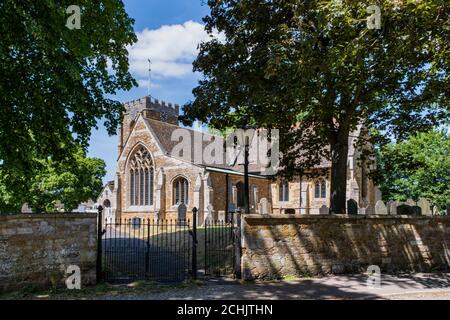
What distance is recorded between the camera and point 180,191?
34.2 meters

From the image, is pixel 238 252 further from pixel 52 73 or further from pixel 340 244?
pixel 52 73

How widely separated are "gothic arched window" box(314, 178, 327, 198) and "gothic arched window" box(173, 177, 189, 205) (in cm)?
1134

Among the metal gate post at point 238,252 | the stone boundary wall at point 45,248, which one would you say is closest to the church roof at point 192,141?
the metal gate post at point 238,252

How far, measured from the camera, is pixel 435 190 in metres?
38.8

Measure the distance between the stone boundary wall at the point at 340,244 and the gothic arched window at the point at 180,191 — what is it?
23.5 m

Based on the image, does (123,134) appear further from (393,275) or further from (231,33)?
(393,275)

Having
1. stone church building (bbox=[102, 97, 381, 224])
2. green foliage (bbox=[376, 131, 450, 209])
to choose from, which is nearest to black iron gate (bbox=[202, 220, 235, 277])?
stone church building (bbox=[102, 97, 381, 224])

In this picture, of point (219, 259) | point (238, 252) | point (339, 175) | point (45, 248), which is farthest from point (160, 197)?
point (45, 248)

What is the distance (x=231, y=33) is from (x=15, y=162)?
276 inches

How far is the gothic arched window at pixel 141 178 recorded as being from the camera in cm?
3712

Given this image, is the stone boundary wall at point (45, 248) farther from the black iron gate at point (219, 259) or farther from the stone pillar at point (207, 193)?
the stone pillar at point (207, 193)

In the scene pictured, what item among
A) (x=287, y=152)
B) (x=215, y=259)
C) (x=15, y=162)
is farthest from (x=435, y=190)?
(x=15, y=162)

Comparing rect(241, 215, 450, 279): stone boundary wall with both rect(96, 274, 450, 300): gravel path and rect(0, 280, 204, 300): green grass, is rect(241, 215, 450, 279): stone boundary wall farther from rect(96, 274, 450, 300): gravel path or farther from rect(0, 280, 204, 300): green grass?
rect(0, 280, 204, 300): green grass

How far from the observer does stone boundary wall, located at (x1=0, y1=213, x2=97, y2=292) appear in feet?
28.4
